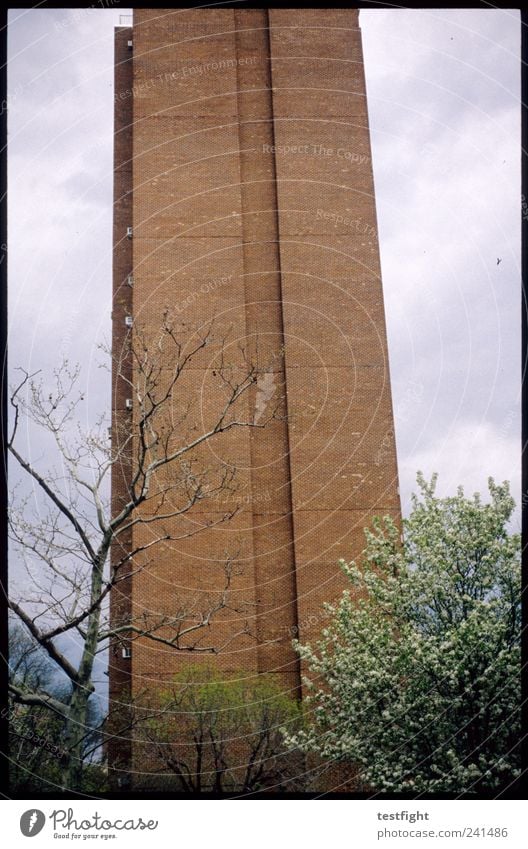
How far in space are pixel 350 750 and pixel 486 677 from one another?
3.67 metres

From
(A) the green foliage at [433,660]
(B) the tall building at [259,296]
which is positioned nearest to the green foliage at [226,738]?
(A) the green foliage at [433,660]

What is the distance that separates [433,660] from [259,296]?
14.9m

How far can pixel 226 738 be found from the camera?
2373 cm

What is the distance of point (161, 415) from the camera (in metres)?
28.6

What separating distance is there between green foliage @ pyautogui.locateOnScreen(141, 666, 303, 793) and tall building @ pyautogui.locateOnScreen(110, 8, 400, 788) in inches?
82.2
